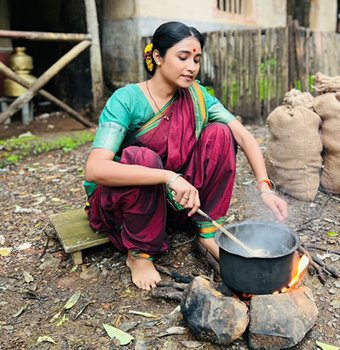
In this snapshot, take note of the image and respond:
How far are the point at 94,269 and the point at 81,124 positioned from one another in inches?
171

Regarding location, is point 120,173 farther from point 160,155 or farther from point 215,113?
point 215,113

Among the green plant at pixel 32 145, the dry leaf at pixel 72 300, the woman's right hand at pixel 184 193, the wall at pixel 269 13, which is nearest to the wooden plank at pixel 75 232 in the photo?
the dry leaf at pixel 72 300

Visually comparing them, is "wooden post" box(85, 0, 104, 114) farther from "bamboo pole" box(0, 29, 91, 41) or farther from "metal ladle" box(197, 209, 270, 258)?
"metal ladle" box(197, 209, 270, 258)

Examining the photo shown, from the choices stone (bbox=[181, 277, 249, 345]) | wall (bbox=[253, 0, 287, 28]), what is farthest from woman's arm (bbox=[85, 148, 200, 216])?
wall (bbox=[253, 0, 287, 28])

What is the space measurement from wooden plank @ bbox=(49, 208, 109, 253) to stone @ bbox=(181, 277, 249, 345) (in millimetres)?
870

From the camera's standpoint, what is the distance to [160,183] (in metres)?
2.22

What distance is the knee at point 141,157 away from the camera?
2.29 metres

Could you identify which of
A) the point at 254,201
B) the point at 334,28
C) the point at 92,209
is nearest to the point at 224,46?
the point at 254,201

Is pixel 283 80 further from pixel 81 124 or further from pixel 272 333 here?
pixel 272 333

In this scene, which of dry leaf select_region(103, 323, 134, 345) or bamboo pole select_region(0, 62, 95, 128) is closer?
dry leaf select_region(103, 323, 134, 345)

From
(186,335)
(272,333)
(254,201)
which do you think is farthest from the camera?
(254,201)

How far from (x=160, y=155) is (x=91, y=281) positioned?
0.83 meters

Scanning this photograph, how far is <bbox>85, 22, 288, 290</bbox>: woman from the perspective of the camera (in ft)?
7.50

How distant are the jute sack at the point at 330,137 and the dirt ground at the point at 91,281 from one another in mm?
134
